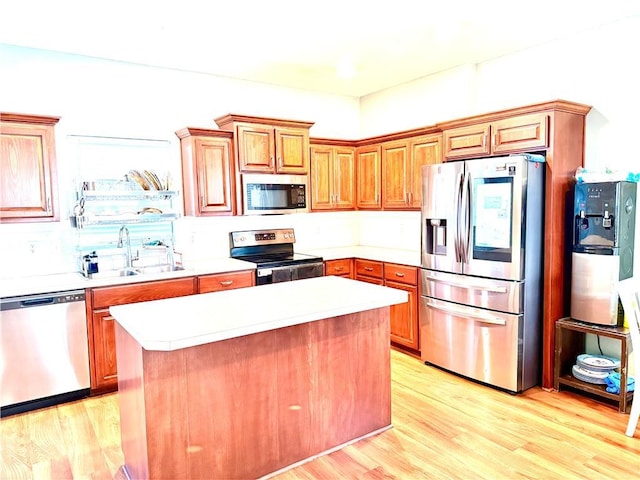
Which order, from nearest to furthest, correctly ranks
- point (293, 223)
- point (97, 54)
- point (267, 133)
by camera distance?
point (97, 54) → point (267, 133) → point (293, 223)

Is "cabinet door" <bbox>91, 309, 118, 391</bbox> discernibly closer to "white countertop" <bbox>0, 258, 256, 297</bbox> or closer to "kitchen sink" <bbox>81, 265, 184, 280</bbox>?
"white countertop" <bbox>0, 258, 256, 297</bbox>

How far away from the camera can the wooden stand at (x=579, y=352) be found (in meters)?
3.04

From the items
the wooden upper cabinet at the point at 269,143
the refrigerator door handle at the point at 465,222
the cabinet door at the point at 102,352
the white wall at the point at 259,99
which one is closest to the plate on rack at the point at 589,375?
the white wall at the point at 259,99

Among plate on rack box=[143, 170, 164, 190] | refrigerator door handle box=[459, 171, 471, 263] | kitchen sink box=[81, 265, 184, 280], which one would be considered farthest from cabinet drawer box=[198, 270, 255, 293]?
refrigerator door handle box=[459, 171, 471, 263]

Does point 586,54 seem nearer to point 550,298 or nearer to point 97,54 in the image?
point 550,298

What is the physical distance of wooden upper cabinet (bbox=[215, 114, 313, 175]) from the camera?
4.23m

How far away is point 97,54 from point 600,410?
471 centimetres

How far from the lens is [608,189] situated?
3.11 metres

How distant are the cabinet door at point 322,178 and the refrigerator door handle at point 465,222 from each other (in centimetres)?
182

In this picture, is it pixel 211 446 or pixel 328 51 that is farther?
pixel 328 51

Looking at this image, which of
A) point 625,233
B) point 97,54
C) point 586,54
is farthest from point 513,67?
point 97,54

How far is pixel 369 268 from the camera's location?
4.68m

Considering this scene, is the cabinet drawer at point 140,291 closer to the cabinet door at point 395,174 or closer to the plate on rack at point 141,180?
the plate on rack at point 141,180

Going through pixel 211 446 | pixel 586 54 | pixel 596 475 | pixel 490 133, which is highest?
pixel 586 54
